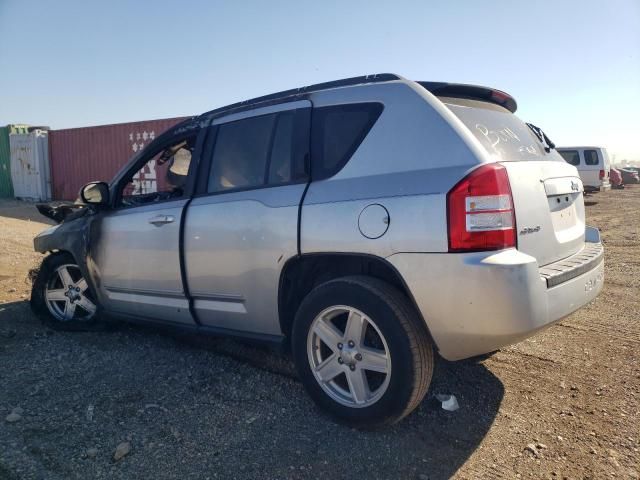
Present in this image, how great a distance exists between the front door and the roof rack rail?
0.43m

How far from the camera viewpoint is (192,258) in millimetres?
3453

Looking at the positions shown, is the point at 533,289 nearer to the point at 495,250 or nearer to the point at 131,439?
the point at 495,250

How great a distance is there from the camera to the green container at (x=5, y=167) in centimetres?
1986

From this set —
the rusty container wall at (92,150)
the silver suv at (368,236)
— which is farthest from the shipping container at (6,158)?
the silver suv at (368,236)

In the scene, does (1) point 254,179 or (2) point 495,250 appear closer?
(2) point 495,250

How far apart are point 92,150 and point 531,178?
17.1 meters

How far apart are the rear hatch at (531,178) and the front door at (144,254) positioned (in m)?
2.06

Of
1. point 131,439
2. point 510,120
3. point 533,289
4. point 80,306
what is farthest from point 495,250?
point 80,306

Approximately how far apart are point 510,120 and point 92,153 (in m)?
16.6

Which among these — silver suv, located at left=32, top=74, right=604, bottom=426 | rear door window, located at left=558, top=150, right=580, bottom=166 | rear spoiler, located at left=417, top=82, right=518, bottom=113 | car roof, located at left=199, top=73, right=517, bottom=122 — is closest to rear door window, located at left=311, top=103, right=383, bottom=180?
silver suv, located at left=32, top=74, right=604, bottom=426

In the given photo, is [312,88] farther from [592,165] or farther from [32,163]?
Result: [32,163]

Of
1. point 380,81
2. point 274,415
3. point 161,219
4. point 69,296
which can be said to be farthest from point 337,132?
point 69,296

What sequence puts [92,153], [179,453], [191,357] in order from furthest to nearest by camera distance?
[92,153] < [191,357] < [179,453]

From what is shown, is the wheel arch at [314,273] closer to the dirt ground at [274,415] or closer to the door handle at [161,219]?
the dirt ground at [274,415]
